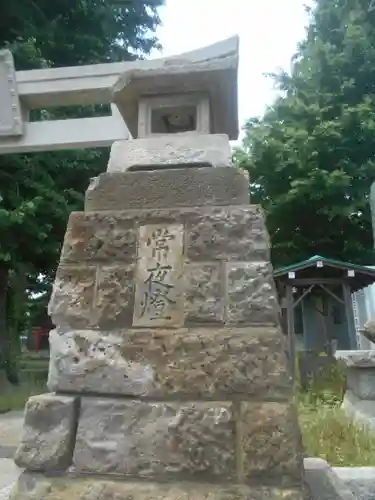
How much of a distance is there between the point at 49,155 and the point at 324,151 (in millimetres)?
→ 6484

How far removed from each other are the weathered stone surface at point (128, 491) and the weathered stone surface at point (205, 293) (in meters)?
0.65

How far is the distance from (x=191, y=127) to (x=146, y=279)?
1.12 meters

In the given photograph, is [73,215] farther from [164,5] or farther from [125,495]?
[164,5]

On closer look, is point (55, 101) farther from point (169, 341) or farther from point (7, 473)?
point (7, 473)

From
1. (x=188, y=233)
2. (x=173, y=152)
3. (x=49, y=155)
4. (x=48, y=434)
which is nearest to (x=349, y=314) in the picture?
(x=49, y=155)

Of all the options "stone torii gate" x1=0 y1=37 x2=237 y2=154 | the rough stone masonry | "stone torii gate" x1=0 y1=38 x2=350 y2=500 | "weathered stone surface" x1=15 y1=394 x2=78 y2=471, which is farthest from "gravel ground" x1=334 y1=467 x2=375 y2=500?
"stone torii gate" x1=0 y1=37 x2=237 y2=154

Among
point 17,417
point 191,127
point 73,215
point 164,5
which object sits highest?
point 164,5

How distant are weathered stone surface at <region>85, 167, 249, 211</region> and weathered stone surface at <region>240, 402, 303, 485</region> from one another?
3.11ft

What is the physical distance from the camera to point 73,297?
6.66 ft

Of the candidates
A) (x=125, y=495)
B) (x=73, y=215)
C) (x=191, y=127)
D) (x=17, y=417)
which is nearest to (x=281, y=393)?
(x=125, y=495)

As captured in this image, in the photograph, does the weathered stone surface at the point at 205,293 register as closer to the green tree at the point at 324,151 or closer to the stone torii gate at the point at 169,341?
the stone torii gate at the point at 169,341

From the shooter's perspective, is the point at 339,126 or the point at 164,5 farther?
the point at 339,126

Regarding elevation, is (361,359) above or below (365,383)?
above

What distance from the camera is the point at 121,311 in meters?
1.99
